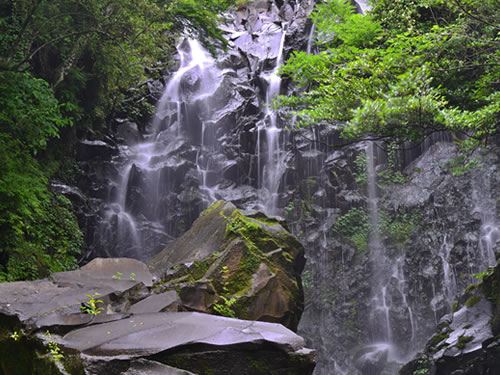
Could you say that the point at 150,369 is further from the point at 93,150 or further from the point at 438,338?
the point at 93,150

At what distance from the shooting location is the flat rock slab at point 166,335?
3.70 m

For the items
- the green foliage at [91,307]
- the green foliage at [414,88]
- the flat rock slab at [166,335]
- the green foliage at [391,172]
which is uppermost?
the green foliage at [414,88]

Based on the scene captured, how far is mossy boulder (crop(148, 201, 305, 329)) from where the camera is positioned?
21.1 ft

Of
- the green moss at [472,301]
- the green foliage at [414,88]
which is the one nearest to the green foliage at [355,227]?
the green foliage at [414,88]

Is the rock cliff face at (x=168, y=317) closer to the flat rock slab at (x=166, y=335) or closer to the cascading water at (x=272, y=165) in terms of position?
the flat rock slab at (x=166, y=335)

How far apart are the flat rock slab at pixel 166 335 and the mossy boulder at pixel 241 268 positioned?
1606 mm

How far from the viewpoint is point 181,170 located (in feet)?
51.4

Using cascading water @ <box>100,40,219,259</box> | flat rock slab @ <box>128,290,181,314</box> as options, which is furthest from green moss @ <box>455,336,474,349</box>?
cascading water @ <box>100,40,219,259</box>

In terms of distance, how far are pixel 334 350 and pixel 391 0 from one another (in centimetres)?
1139

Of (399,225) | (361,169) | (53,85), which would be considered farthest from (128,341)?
(361,169)

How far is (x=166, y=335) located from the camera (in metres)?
3.98

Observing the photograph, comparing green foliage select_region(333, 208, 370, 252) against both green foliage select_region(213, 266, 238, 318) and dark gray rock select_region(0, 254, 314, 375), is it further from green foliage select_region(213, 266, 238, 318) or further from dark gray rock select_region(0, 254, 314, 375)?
dark gray rock select_region(0, 254, 314, 375)

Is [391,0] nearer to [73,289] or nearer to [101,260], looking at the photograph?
[101,260]

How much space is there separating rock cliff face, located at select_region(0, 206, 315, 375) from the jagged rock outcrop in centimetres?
313
